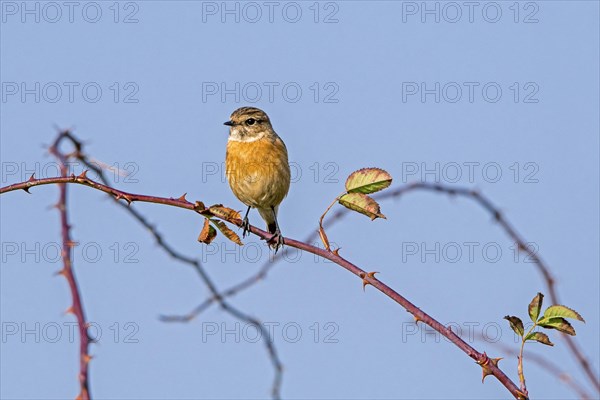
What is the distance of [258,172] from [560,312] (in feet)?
15.5

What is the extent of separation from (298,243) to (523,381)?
880 millimetres

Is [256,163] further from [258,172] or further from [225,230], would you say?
[225,230]

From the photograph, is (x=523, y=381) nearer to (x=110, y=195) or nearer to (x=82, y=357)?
(x=82, y=357)

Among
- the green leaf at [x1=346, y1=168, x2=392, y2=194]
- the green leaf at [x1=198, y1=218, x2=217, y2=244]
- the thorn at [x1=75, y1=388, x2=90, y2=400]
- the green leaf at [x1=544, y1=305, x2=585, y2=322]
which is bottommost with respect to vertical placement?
the thorn at [x1=75, y1=388, x2=90, y2=400]

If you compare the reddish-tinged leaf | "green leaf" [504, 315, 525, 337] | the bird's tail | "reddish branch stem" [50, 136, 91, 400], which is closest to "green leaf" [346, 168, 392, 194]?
the reddish-tinged leaf

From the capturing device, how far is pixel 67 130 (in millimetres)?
3775

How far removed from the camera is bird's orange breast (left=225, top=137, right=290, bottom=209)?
7309mm

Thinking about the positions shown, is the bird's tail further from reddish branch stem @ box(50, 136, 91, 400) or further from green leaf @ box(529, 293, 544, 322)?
green leaf @ box(529, 293, 544, 322)

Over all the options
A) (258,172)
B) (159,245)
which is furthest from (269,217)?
(159,245)

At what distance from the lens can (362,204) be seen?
3.11m

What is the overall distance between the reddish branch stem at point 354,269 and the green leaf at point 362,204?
0.90 feet

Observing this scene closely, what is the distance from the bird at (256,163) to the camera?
Answer: 7.32 metres

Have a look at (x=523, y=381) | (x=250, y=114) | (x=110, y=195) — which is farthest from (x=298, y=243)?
(x=250, y=114)

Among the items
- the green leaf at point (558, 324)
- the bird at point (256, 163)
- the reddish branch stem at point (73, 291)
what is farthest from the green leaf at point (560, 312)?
the bird at point (256, 163)
